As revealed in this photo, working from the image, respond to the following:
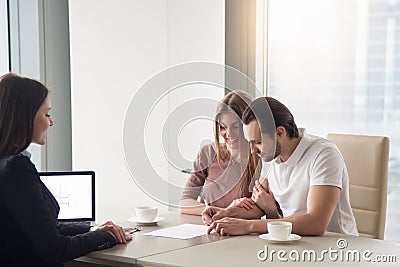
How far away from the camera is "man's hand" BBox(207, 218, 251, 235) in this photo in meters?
2.44

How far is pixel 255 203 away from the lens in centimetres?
275

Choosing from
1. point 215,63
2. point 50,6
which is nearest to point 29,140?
point 215,63

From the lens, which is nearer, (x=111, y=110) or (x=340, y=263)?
(x=340, y=263)

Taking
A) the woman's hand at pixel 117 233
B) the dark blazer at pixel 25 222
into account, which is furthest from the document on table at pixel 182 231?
the dark blazer at pixel 25 222

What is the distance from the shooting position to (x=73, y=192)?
2.67 m

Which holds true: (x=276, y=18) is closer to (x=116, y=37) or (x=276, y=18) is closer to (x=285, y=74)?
(x=285, y=74)

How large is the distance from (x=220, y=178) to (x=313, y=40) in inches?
48.4

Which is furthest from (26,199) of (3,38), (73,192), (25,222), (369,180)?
(3,38)

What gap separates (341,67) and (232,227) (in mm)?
1695

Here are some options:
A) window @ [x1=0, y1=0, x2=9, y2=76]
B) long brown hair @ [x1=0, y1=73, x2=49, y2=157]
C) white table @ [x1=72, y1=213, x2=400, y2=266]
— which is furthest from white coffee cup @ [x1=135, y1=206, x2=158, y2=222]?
window @ [x1=0, y1=0, x2=9, y2=76]

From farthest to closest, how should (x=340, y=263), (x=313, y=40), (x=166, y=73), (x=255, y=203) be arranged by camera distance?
(x=166, y=73), (x=313, y=40), (x=255, y=203), (x=340, y=263)

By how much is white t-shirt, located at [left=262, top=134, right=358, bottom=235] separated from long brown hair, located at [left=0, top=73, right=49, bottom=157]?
3.13 feet

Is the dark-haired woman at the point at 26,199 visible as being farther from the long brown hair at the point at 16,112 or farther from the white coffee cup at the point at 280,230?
the white coffee cup at the point at 280,230

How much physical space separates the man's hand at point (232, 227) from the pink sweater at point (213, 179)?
0.54 meters
